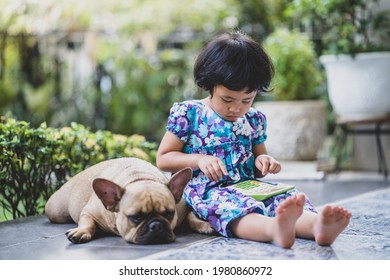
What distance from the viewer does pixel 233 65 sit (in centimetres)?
318

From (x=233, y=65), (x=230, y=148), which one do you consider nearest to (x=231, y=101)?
(x=233, y=65)

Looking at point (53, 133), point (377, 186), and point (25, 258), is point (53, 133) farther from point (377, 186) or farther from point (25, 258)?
point (377, 186)

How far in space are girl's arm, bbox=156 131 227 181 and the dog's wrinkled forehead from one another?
23 centimetres

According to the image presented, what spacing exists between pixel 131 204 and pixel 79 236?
1.04 ft

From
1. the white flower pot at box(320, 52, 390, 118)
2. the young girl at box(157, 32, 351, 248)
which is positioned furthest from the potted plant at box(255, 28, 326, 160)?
the young girl at box(157, 32, 351, 248)

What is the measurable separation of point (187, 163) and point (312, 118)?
3.93 m

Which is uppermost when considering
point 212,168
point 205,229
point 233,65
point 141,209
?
point 233,65

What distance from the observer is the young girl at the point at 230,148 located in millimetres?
2973

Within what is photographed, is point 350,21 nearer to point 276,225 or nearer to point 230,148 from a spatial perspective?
point 230,148

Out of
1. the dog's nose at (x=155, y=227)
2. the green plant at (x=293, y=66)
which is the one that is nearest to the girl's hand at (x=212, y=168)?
the dog's nose at (x=155, y=227)

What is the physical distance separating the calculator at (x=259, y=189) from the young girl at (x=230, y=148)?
0.04 metres

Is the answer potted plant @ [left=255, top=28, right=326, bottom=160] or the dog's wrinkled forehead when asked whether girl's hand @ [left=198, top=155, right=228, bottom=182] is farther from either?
potted plant @ [left=255, top=28, right=326, bottom=160]

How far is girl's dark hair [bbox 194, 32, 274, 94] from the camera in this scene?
315 centimetres

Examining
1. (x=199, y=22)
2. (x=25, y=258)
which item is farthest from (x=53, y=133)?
(x=199, y=22)
